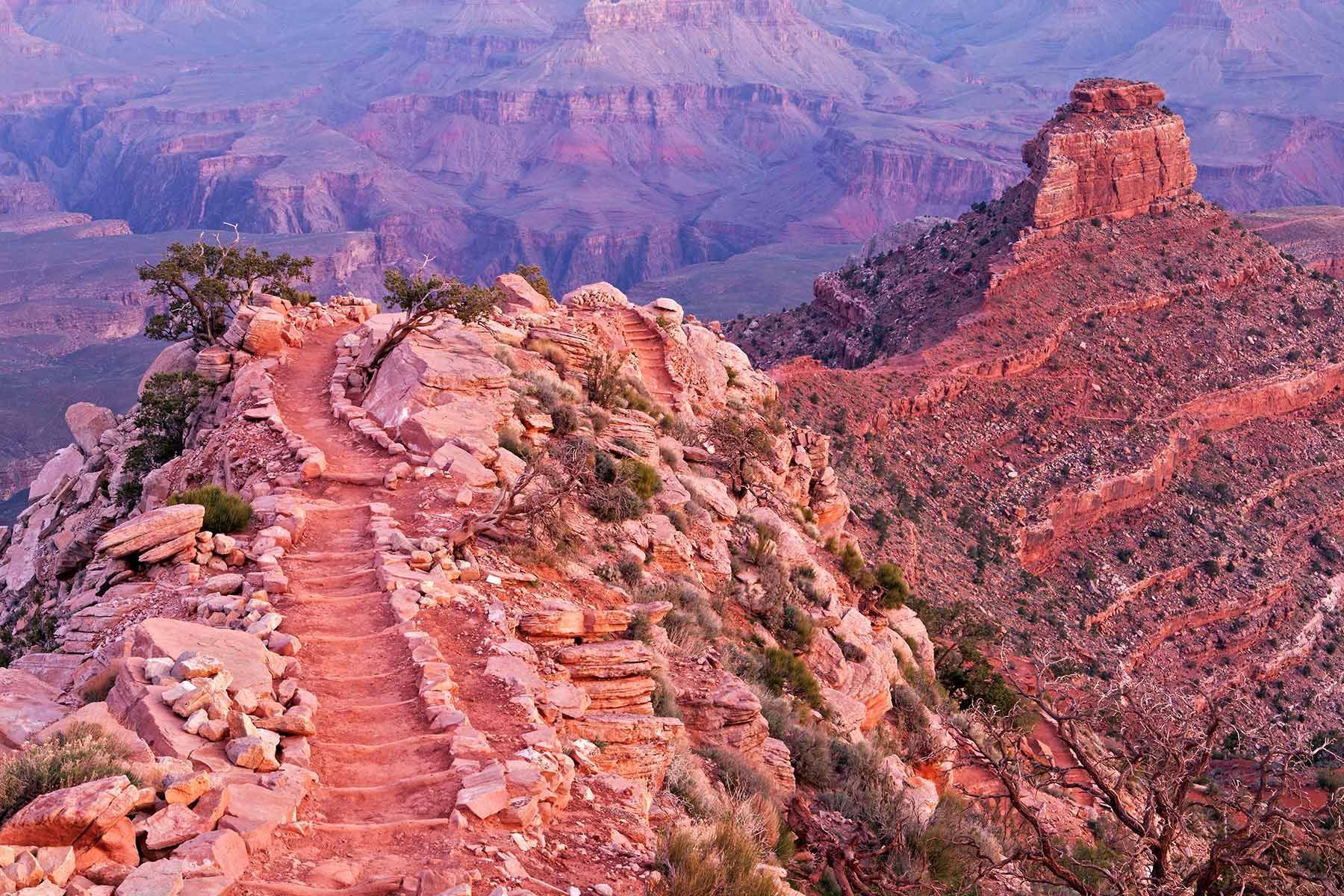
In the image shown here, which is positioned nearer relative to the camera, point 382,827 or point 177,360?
point 382,827

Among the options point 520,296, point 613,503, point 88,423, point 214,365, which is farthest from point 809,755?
point 88,423

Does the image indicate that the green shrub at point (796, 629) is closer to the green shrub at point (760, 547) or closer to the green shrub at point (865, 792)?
the green shrub at point (760, 547)

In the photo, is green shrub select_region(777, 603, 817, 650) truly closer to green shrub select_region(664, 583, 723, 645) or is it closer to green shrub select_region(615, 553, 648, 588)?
green shrub select_region(664, 583, 723, 645)

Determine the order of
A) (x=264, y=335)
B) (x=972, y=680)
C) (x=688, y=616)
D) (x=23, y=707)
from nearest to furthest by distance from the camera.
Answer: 1. (x=23, y=707)
2. (x=688, y=616)
3. (x=264, y=335)
4. (x=972, y=680)

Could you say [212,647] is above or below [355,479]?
above

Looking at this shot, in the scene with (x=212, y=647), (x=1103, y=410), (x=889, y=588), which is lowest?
(x=1103, y=410)

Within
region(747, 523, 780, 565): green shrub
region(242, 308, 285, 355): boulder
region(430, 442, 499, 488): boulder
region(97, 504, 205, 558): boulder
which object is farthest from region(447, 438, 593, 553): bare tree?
region(242, 308, 285, 355): boulder

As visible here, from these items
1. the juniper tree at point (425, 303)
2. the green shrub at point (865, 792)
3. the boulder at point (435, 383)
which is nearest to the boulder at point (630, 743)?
the green shrub at point (865, 792)

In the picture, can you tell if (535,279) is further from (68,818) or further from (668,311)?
(68,818)
